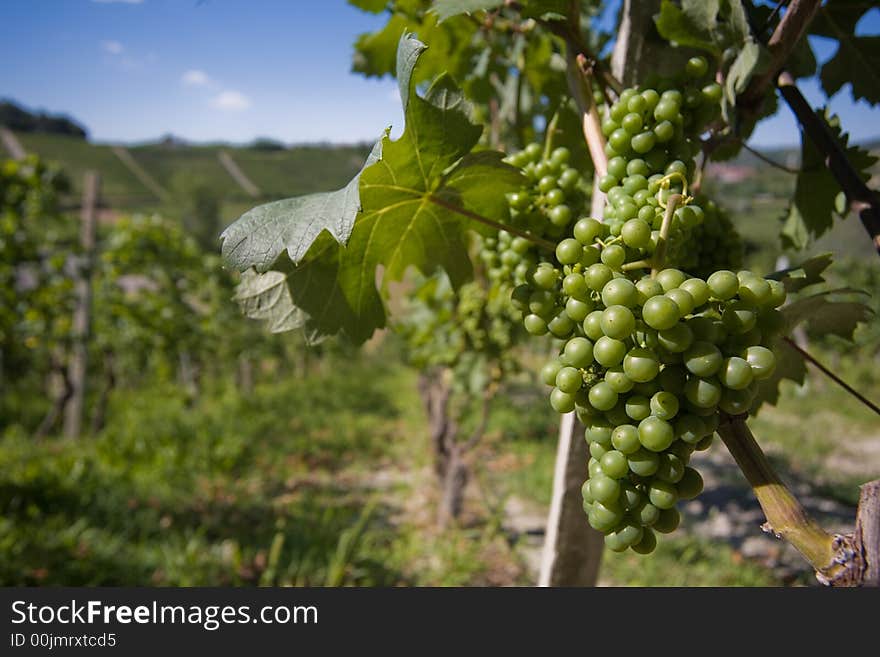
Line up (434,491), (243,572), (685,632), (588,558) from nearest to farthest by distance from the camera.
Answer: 1. (685,632)
2. (588,558)
3. (243,572)
4. (434,491)

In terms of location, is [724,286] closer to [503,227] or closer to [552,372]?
[552,372]

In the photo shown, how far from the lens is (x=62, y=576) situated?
12.6 ft

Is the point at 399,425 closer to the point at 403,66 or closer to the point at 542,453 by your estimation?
the point at 542,453

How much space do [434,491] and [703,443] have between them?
618cm

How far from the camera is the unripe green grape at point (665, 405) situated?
699 millimetres

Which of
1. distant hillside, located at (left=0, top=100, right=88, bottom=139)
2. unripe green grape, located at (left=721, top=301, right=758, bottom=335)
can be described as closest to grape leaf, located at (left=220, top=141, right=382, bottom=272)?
unripe green grape, located at (left=721, top=301, right=758, bottom=335)

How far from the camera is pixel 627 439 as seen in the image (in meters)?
0.73

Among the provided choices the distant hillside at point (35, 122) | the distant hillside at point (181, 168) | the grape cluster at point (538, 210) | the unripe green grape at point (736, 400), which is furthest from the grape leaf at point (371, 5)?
the distant hillside at point (35, 122)

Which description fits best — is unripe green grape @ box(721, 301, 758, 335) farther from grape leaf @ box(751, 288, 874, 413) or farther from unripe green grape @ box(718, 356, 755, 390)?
grape leaf @ box(751, 288, 874, 413)

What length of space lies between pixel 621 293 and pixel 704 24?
66 centimetres

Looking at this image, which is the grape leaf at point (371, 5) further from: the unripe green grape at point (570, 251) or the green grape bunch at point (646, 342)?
the unripe green grape at point (570, 251)

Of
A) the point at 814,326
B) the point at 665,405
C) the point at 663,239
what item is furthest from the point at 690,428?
the point at 814,326

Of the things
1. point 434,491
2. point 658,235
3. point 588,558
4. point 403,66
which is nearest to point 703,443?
point 658,235

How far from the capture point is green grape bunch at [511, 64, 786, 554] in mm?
693
